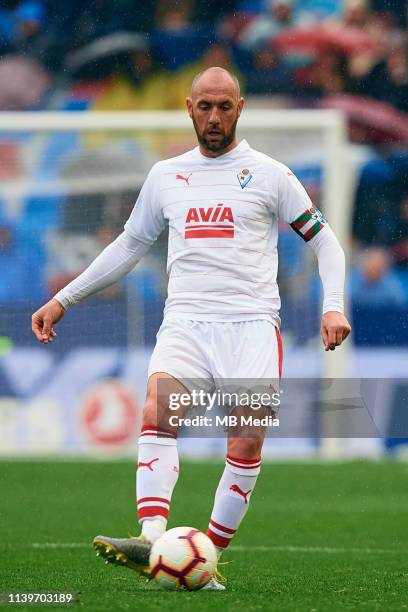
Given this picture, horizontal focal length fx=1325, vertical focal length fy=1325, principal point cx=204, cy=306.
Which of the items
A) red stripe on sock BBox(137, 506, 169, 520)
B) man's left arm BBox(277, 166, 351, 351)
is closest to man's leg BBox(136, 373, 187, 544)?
red stripe on sock BBox(137, 506, 169, 520)

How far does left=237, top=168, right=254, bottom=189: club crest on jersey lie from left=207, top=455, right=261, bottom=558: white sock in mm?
1134

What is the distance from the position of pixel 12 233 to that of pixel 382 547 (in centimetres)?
687

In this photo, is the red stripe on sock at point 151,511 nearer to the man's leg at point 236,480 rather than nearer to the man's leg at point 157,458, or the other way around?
the man's leg at point 157,458

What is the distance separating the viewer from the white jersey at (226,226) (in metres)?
5.45

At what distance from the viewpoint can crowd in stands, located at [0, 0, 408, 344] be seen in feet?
53.8

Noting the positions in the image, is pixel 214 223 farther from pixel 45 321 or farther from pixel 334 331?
pixel 45 321

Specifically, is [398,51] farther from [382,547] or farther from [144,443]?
[144,443]

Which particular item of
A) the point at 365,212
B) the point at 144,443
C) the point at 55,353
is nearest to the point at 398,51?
the point at 365,212

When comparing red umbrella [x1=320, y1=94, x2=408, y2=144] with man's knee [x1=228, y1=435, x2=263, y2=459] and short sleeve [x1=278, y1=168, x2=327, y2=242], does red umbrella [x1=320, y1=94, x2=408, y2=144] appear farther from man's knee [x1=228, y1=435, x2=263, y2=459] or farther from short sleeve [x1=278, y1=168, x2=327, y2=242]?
man's knee [x1=228, y1=435, x2=263, y2=459]

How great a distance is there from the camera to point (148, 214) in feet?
18.8

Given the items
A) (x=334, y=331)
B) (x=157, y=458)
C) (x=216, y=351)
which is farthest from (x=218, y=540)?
(x=334, y=331)

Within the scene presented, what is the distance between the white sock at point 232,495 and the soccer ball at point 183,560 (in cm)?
38

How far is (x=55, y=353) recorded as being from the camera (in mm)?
13234

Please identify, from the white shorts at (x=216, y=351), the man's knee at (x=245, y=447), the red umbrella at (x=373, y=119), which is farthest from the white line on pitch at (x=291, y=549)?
the red umbrella at (x=373, y=119)
